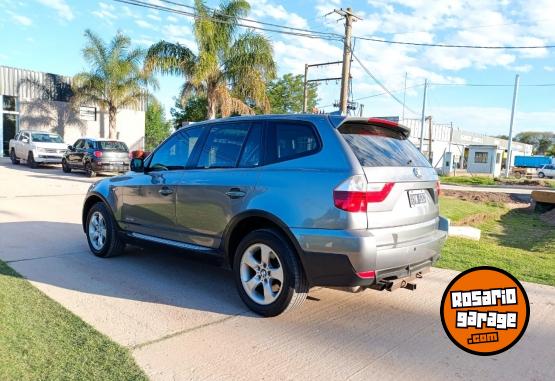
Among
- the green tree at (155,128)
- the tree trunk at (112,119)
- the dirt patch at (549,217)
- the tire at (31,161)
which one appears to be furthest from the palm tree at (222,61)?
the green tree at (155,128)

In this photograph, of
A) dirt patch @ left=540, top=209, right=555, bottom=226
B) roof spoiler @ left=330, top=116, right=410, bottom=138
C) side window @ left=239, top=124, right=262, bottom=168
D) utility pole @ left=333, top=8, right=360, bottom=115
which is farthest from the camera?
utility pole @ left=333, top=8, right=360, bottom=115

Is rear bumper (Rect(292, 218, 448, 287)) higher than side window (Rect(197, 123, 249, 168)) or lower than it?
lower

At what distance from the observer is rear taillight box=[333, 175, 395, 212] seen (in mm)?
3547

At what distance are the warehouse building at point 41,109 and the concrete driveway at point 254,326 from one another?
26.5 m

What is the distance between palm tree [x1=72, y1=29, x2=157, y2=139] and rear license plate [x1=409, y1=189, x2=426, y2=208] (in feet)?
81.1

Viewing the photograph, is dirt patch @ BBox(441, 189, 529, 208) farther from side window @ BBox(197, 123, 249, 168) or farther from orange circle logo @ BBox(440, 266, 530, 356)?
orange circle logo @ BBox(440, 266, 530, 356)

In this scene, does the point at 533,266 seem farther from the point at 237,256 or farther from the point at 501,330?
the point at 237,256

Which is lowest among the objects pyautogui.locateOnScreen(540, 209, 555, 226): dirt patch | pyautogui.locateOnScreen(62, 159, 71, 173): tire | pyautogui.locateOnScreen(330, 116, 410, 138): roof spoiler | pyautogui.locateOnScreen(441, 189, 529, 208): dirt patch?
pyautogui.locateOnScreen(540, 209, 555, 226): dirt patch

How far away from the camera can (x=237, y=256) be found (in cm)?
430

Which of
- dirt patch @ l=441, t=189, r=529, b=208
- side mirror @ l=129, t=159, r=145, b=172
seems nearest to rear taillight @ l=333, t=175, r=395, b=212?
side mirror @ l=129, t=159, r=145, b=172

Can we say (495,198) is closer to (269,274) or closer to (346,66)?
(346,66)

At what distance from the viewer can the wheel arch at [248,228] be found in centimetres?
387

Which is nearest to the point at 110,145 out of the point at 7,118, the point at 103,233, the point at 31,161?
the point at 31,161

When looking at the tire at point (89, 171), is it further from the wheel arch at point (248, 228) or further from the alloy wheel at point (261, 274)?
the alloy wheel at point (261, 274)
